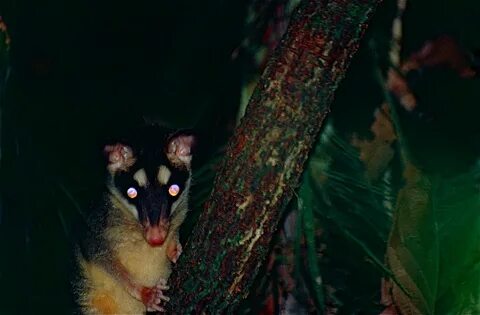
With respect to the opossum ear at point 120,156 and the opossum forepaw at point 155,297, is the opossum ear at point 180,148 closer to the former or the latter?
the opossum ear at point 120,156

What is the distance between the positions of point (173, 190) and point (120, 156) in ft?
0.44

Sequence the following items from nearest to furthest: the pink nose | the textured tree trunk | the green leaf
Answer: the textured tree trunk < the pink nose < the green leaf

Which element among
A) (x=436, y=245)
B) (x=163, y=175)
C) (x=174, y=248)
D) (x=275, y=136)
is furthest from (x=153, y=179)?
(x=436, y=245)

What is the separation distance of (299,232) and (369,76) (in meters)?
0.36

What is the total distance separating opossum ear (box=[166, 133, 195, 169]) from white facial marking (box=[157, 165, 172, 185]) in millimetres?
29

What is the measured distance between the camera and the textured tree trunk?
187 centimetres

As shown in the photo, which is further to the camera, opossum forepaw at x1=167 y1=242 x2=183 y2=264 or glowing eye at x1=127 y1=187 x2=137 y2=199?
opossum forepaw at x1=167 y1=242 x2=183 y2=264

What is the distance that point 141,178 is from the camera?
2092 millimetres

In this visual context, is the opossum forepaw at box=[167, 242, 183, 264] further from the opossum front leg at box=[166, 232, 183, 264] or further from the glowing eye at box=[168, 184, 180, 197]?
the glowing eye at box=[168, 184, 180, 197]

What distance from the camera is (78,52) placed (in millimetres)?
Result: 2201

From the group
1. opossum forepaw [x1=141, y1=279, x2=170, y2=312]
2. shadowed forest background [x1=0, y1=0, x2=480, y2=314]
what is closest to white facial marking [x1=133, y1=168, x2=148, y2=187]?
shadowed forest background [x1=0, y1=0, x2=480, y2=314]

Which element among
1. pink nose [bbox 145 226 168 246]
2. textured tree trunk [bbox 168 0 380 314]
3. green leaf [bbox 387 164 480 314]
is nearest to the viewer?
textured tree trunk [bbox 168 0 380 314]

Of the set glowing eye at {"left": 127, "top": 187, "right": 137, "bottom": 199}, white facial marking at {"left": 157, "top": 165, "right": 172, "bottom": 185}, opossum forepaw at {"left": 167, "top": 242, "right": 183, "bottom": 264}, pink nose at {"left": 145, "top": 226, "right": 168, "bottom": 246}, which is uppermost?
white facial marking at {"left": 157, "top": 165, "right": 172, "bottom": 185}

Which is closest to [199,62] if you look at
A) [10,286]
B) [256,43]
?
[256,43]
